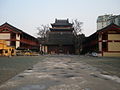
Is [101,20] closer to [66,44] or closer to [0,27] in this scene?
[66,44]

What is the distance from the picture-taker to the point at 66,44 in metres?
47.4

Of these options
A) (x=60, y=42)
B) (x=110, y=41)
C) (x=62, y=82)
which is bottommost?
(x=62, y=82)

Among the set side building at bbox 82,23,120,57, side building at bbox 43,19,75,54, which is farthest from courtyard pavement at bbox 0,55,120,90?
side building at bbox 43,19,75,54

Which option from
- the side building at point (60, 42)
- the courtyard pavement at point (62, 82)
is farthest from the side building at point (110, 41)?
the courtyard pavement at point (62, 82)

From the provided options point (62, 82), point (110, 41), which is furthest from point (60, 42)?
point (62, 82)

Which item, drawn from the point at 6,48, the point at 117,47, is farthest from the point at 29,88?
the point at 117,47

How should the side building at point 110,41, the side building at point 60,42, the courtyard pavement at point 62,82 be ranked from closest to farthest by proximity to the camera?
the courtyard pavement at point 62,82, the side building at point 110,41, the side building at point 60,42

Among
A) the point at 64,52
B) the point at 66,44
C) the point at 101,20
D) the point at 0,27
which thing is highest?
the point at 101,20

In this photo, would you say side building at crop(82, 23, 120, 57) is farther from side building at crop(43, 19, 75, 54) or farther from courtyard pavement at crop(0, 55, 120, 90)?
courtyard pavement at crop(0, 55, 120, 90)

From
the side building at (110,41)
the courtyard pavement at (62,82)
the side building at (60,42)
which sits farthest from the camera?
the side building at (60,42)

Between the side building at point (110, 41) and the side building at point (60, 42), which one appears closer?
the side building at point (110, 41)

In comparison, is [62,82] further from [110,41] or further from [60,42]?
[60,42]

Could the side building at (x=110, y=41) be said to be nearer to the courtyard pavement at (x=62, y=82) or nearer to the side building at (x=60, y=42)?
the side building at (x=60, y=42)

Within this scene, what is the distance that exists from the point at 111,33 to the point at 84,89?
30.7m
